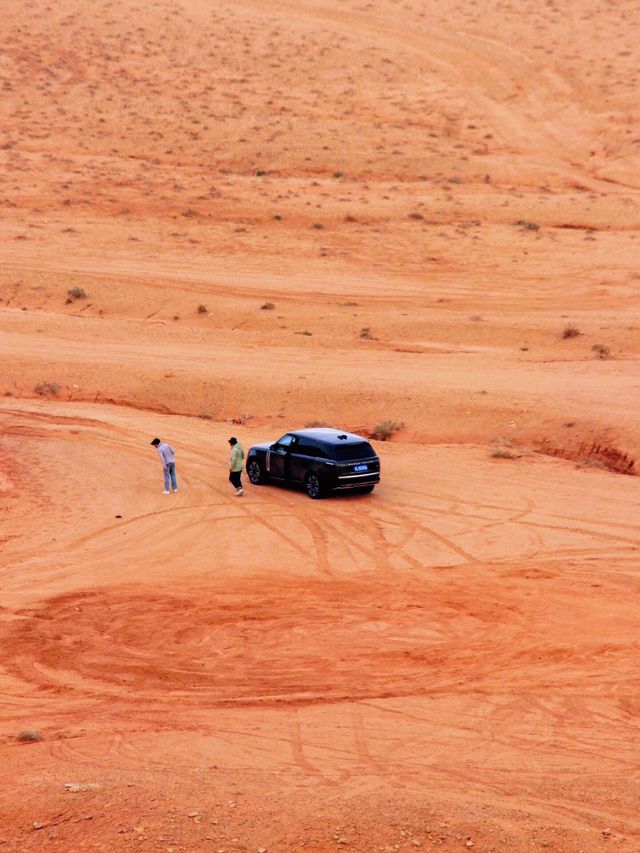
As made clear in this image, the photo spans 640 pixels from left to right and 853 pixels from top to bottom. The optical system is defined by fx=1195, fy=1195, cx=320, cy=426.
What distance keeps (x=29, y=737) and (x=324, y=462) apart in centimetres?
1236

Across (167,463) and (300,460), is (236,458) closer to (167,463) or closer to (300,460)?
(300,460)

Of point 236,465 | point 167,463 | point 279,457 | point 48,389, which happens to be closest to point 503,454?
point 279,457

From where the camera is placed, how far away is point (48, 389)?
115ft

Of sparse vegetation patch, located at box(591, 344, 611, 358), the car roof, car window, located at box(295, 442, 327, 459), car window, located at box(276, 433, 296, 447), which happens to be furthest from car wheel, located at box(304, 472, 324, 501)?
sparse vegetation patch, located at box(591, 344, 611, 358)

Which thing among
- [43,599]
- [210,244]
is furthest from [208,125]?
[43,599]

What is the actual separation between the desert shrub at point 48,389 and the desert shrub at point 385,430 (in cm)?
989

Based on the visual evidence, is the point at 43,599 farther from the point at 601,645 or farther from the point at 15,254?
the point at 15,254

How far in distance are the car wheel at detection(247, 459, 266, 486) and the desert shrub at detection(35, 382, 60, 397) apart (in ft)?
32.9

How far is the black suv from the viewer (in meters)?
25.4

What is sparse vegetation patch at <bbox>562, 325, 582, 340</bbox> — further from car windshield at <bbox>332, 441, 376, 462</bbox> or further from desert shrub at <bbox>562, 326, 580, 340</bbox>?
car windshield at <bbox>332, 441, 376, 462</bbox>

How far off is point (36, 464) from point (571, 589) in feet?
44.9

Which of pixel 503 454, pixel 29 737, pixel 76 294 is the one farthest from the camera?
pixel 76 294

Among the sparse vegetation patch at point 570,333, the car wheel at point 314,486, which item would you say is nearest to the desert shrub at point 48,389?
the car wheel at point 314,486

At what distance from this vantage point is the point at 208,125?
63.5 m
